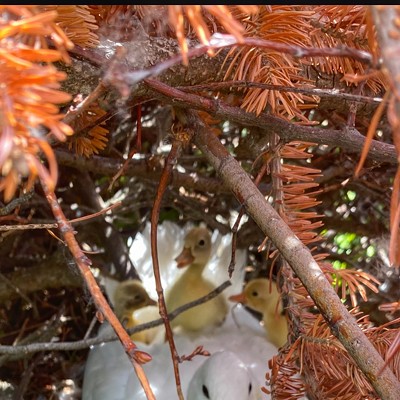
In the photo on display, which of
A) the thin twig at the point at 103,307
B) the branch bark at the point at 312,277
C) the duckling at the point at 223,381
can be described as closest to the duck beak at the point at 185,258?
the duckling at the point at 223,381

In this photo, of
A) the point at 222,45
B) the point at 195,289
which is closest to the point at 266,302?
the point at 195,289

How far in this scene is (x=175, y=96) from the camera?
59 cm

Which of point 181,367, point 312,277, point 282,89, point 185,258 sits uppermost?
point 185,258

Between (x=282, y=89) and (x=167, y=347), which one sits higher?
(x=167, y=347)

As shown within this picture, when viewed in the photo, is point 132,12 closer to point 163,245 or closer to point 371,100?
point 371,100

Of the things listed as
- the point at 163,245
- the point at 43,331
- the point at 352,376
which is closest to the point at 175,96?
the point at 352,376

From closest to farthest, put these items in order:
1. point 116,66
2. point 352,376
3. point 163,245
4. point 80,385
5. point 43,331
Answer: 1. point 116,66
2. point 352,376
3. point 43,331
4. point 80,385
5. point 163,245

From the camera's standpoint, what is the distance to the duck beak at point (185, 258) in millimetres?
1423

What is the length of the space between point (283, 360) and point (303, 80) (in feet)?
0.89

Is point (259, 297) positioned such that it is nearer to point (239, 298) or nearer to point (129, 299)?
point (239, 298)

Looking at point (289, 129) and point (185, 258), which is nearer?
point (289, 129)

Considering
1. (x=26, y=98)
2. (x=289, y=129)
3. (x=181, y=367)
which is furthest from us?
(x=181, y=367)

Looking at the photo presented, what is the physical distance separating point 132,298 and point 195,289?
15 centimetres

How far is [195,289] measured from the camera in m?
1.43
